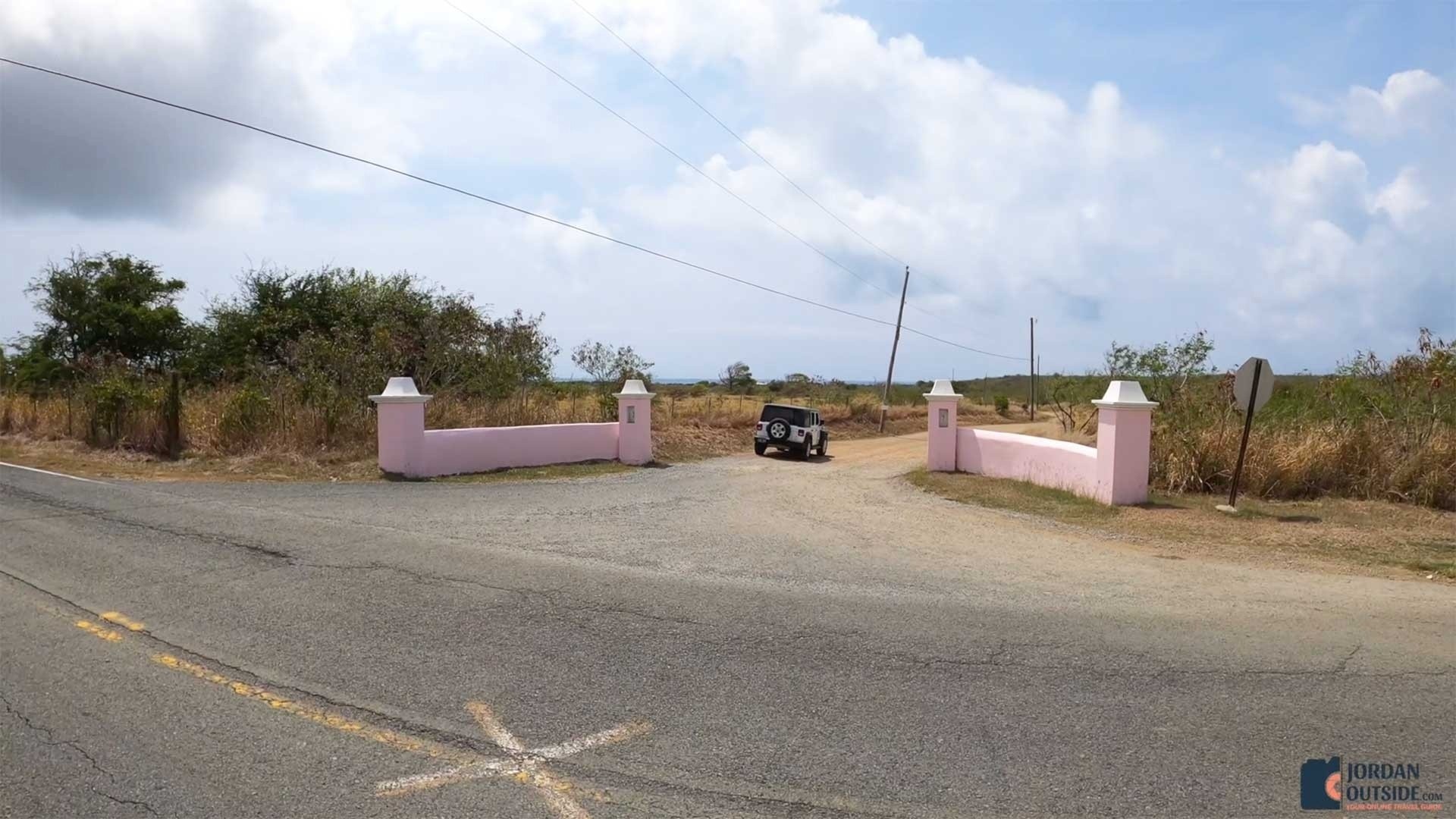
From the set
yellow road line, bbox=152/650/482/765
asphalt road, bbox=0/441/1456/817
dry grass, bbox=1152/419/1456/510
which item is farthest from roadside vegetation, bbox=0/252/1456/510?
yellow road line, bbox=152/650/482/765

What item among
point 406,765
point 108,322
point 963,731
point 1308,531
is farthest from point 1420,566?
point 108,322

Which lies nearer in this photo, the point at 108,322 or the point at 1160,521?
the point at 1160,521

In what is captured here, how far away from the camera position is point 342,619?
666 cm

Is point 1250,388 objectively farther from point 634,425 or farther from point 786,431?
point 786,431

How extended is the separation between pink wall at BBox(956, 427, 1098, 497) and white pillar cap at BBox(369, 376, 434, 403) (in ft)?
36.6

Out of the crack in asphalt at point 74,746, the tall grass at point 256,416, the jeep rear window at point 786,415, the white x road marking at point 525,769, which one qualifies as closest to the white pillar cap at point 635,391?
the tall grass at point 256,416

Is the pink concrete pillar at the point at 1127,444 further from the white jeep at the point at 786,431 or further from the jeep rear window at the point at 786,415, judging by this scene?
the jeep rear window at the point at 786,415

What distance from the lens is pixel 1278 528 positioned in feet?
41.1

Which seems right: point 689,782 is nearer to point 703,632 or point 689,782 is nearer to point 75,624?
point 703,632

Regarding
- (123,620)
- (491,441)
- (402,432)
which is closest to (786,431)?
(491,441)

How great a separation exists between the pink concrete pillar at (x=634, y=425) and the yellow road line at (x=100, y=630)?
1452cm

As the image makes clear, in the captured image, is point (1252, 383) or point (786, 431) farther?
point (786, 431)

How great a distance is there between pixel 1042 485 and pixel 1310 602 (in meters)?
8.68

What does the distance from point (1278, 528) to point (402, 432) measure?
46.4 feet
